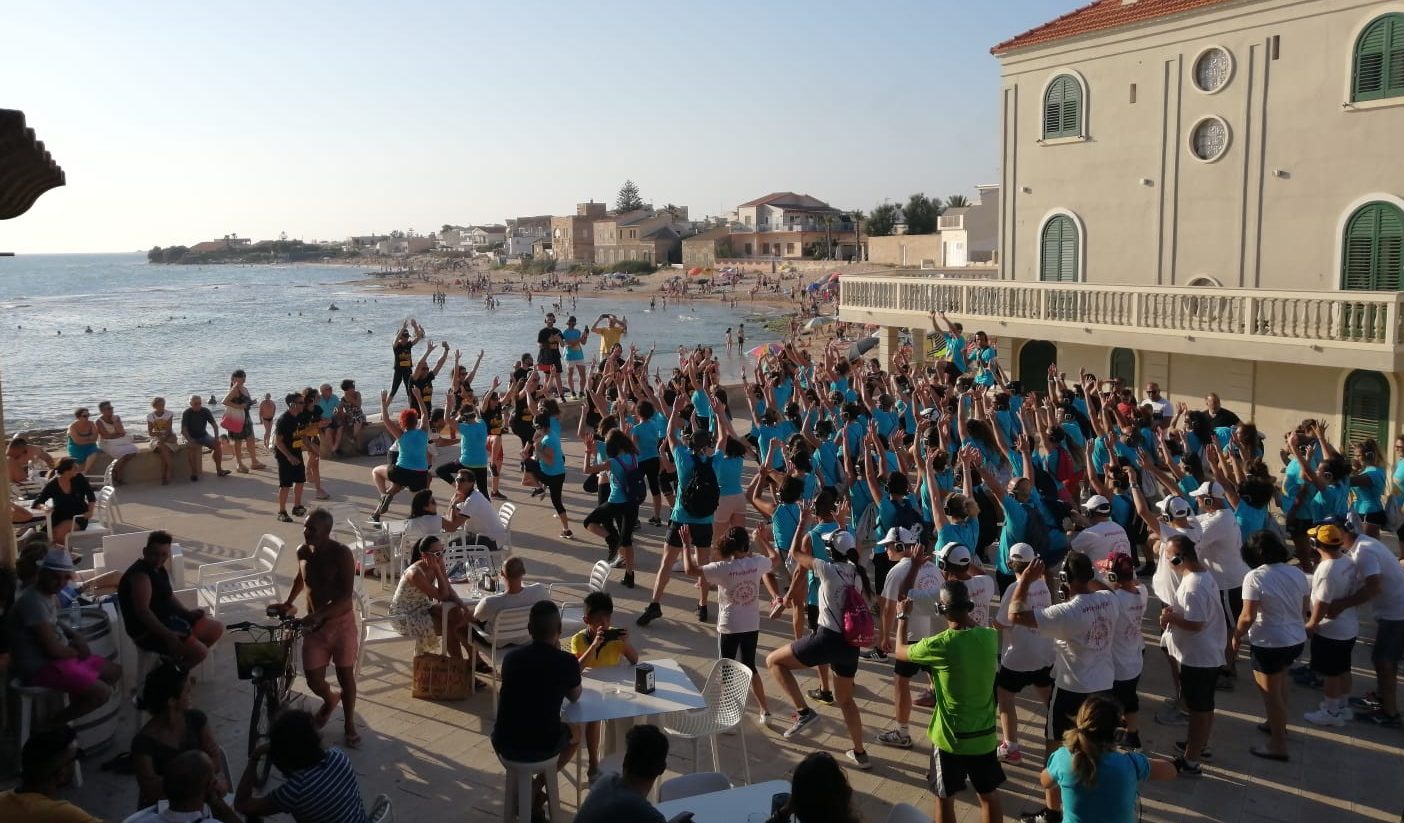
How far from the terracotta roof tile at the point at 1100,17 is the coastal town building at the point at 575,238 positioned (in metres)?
126

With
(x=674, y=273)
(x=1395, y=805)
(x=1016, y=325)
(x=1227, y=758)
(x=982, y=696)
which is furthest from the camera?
(x=674, y=273)

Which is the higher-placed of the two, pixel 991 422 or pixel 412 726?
pixel 991 422

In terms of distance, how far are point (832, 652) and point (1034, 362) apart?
15.8m

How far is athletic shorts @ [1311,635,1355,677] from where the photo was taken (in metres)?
7.29

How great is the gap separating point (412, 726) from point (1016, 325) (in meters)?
15.3

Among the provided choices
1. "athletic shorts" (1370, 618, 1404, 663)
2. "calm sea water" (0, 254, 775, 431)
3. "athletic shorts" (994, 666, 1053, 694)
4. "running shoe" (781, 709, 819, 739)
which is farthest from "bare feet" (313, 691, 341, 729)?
"calm sea water" (0, 254, 775, 431)

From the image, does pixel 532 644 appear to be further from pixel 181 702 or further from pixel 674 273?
pixel 674 273

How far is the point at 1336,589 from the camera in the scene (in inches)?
281

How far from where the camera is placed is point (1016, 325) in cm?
2016

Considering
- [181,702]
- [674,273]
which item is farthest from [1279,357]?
[674,273]

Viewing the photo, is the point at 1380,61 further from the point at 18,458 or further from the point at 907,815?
the point at 18,458

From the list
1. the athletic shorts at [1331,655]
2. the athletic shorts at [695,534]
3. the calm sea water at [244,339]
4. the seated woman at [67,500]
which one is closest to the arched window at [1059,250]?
the athletic shorts at [695,534]

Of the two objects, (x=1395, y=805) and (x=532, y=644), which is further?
(x=1395, y=805)

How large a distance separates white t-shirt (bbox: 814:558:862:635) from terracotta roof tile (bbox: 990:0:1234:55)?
15886 mm
